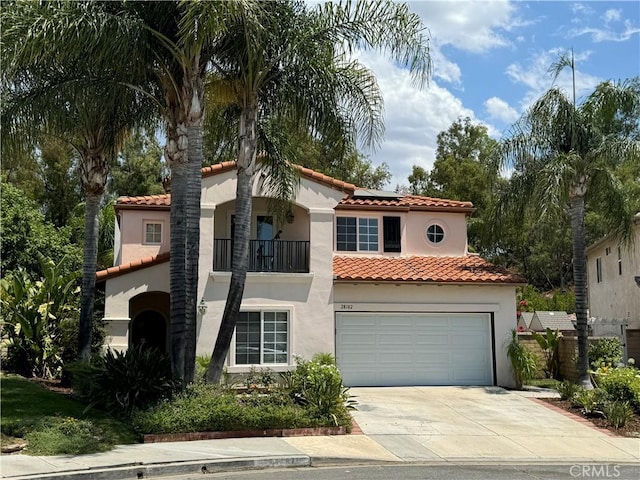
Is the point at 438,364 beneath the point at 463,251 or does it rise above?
beneath

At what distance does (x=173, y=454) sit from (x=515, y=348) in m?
12.3

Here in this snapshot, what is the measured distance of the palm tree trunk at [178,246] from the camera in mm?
13797

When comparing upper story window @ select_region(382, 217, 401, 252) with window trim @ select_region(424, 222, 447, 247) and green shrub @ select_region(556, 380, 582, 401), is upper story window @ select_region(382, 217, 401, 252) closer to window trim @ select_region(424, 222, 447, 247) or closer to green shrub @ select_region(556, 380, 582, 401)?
window trim @ select_region(424, 222, 447, 247)

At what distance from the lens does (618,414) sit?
15.4 meters

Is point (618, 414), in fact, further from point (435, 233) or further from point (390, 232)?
point (390, 232)

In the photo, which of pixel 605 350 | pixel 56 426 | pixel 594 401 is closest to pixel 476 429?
pixel 594 401

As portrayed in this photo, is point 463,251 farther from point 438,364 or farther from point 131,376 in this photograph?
point 131,376

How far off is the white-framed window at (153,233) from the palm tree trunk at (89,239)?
9.86 ft

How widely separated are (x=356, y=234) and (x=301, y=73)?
27.3ft

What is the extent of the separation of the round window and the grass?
12945mm

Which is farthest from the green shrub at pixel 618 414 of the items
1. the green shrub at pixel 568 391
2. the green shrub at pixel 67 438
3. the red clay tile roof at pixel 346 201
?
the green shrub at pixel 67 438

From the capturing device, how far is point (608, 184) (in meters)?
19.0

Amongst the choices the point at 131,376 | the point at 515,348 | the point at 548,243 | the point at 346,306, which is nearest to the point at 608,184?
the point at 515,348

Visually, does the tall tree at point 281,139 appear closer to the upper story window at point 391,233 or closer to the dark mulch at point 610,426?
the upper story window at point 391,233
